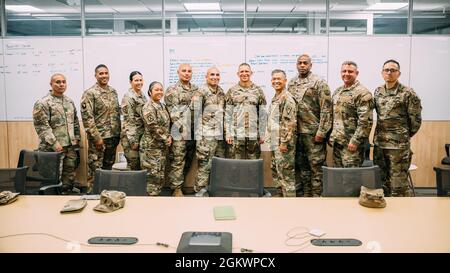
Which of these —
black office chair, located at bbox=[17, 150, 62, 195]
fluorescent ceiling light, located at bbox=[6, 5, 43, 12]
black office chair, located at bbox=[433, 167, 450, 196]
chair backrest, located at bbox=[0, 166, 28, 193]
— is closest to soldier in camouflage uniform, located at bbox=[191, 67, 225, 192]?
black office chair, located at bbox=[17, 150, 62, 195]

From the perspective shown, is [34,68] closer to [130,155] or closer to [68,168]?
[68,168]

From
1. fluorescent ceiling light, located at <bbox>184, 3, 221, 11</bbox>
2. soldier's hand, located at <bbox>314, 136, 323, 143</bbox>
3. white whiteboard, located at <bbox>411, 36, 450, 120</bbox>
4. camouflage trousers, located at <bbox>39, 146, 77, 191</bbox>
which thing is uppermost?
fluorescent ceiling light, located at <bbox>184, 3, 221, 11</bbox>

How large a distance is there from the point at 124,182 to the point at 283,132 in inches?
84.4

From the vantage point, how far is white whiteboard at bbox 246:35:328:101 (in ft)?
17.1

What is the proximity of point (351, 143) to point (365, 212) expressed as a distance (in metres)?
1.80

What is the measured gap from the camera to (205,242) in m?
1.79

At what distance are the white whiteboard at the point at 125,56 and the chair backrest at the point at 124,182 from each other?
2.67 m

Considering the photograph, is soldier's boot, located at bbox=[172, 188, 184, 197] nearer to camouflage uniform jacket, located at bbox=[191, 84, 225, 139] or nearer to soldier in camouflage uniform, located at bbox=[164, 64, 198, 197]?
soldier in camouflage uniform, located at bbox=[164, 64, 198, 197]

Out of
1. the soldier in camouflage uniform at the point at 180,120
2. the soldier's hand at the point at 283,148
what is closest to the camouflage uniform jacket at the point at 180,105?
the soldier in camouflage uniform at the point at 180,120

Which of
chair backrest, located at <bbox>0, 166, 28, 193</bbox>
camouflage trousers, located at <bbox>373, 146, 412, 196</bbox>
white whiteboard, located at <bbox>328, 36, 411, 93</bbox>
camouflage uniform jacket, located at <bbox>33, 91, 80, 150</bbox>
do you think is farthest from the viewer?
white whiteboard, located at <bbox>328, 36, 411, 93</bbox>

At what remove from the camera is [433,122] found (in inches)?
209

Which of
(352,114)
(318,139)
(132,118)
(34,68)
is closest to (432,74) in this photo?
(352,114)

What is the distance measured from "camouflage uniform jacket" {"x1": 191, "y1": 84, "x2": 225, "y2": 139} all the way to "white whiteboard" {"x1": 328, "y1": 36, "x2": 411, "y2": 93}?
1.74 meters

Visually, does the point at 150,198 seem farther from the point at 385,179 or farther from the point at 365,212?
the point at 385,179
